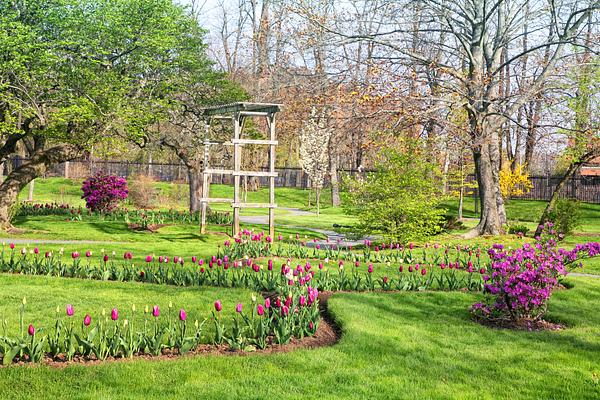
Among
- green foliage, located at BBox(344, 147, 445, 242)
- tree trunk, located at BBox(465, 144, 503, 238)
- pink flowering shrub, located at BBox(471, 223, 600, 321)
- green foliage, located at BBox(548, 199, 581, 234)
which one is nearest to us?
pink flowering shrub, located at BBox(471, 223, 600, 321)

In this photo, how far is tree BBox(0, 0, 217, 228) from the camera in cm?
1502

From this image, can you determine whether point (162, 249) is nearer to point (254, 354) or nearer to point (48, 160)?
point (48, 160)

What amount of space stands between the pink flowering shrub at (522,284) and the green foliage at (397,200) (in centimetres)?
678

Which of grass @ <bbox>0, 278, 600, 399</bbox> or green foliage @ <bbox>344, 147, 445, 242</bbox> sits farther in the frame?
green foliage @ <bbox>344, 147, 445, 242</bbox>

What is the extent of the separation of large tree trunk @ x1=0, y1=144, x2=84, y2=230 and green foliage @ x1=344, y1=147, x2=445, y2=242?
27.6ft

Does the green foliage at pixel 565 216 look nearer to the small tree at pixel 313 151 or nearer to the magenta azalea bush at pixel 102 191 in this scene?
the magenta azalea bush at pixel 102 191

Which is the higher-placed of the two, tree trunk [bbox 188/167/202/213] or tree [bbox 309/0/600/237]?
tree [bbox 309/0/600/237]

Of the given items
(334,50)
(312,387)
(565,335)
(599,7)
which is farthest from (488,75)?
(312,387)

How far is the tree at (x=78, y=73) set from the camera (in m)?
15.0

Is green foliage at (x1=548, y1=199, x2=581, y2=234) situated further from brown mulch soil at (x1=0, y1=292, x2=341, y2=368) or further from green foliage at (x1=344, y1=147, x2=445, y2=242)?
brown mulch soil at (x1=0, y1=292, x2=341, y2=368)

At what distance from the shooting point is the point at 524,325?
24.2 feet

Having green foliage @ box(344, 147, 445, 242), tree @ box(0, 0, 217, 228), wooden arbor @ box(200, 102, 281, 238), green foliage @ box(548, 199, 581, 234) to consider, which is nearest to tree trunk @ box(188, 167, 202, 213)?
tree @ box(0, 0, 217, 228)

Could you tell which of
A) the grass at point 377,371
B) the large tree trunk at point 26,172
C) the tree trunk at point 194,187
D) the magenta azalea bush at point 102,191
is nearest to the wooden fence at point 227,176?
the tree trunk at point 194,187

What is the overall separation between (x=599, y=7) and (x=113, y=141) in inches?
580
